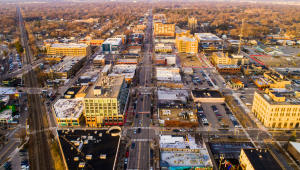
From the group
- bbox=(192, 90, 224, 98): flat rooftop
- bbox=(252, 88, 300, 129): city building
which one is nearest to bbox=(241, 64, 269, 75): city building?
bbox=(192, 90, 224, 98): flat rooftop

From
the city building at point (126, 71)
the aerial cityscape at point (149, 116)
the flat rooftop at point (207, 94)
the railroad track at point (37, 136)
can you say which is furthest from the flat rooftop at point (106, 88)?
the flat rooftop at point (207, 94)

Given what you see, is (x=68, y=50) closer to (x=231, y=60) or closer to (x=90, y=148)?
(x=90, y=148)

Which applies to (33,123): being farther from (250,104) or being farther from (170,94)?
(250,104)

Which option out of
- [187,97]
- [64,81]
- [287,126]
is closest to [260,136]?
[287,126]

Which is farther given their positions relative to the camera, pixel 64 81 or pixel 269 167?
pixel 64 81

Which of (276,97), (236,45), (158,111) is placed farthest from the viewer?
(236,45)

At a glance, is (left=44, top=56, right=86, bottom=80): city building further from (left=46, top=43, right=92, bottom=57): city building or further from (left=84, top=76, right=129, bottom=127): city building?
(left=84, top=76, right=129, bottom=127): city building

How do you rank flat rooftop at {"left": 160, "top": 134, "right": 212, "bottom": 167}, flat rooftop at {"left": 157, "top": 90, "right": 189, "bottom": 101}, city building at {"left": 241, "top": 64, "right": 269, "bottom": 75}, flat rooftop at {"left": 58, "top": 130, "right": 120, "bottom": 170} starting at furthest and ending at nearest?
city building at {"left": 241, "top": 64, "right": 269, "bottom": 75}, flat rooftop at {"left": 157, "top": 90, "right": 189, "bottom": 101}, flat rooftop at {"left": 160, "top": 134, "right": 212, "bottom": 167}, flat rooftop at {"left": 58, "top": 130, "right": 120, "bottom": 170}
